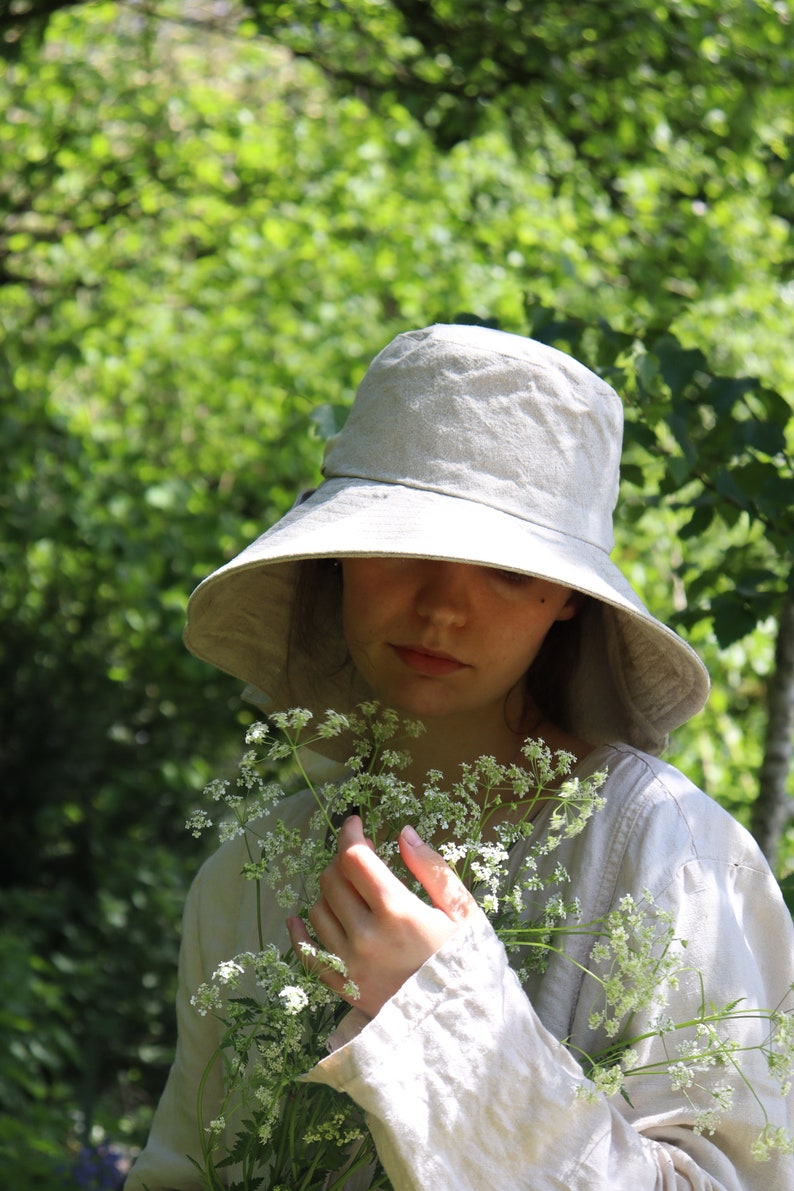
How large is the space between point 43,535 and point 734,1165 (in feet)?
13.4

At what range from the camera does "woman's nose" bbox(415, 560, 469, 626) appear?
1401 millimetres

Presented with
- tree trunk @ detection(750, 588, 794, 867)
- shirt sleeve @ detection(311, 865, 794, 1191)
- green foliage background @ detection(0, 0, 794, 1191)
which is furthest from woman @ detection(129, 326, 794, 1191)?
green foliage background @ detection(0, 0, 794, 1191)

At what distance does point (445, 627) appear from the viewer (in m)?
1.41

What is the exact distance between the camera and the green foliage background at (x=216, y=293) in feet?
15.1

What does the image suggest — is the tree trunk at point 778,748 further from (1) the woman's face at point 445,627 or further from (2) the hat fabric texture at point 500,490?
(1) the woman's face at point 445,627

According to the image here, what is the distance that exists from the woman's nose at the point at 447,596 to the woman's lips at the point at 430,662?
0.13ft

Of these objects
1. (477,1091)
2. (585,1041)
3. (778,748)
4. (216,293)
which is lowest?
(216,293)

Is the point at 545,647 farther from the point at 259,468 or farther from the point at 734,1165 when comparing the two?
the point at 259,468

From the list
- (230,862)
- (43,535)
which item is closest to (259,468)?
(43,535)

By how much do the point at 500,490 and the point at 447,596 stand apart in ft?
0.41

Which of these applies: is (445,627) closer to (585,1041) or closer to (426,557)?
(426,557)

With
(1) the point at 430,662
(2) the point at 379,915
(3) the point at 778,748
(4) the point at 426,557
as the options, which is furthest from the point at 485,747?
(3) the point at 778,748

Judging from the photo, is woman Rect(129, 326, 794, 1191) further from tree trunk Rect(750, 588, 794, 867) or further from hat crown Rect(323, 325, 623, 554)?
tree trunk Rect(750, 588, 794, 867)

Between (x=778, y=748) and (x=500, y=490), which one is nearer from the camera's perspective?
(x=500, y=490)
